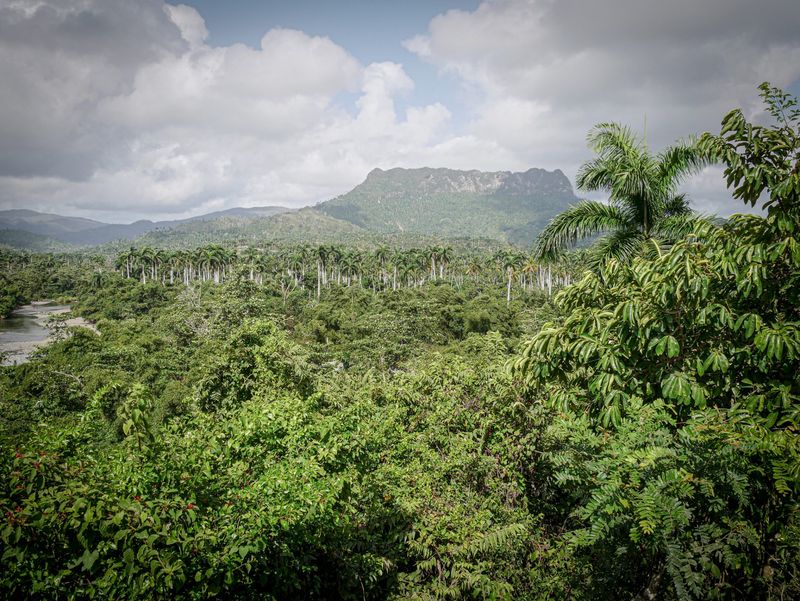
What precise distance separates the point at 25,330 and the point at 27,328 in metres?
1.97

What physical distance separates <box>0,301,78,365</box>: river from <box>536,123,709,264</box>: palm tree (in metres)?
43.4

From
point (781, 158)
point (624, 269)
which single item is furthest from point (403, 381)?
point (781, 158)

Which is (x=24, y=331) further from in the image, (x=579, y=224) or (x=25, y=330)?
(x=579, y=224)

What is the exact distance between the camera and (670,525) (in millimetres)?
3232

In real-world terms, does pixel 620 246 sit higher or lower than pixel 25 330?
higher

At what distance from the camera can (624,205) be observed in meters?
7.69

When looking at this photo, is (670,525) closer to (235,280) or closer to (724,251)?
(724,251)

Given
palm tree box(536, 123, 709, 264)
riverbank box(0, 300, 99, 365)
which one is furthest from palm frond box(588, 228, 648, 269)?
riverbank box(0, 300, 99, 365)

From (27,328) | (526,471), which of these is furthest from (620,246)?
(27,328)

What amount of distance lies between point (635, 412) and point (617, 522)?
3.32 ft

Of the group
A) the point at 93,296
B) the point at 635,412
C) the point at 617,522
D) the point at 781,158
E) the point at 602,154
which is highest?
the point at 602,154

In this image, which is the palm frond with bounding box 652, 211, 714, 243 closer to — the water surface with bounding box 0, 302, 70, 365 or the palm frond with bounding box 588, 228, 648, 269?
the palm frond with bounding box 588, 228, 648, 269

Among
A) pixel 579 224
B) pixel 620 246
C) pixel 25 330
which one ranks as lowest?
pixel 25 330

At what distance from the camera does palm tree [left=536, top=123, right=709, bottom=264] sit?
7180 mm
